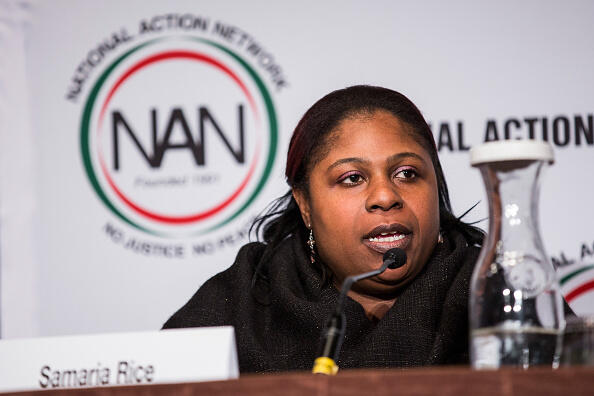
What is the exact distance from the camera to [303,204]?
205 centimetres

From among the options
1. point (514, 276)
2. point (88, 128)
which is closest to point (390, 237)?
point (514, 276)

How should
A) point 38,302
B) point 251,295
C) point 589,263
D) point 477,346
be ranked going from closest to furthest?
1. point 477,346
2. point 251,295
3. point 589,263
4. point 38,302

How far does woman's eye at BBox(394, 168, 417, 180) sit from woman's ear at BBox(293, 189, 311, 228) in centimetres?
28

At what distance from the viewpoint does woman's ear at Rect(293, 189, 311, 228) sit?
6.65 feet

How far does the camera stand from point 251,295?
76.9 inches

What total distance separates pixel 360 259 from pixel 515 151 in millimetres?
811

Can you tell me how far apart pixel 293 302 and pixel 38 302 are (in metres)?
1.03

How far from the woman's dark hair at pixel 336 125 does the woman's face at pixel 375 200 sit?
1.0 inches

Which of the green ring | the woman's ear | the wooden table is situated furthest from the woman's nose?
the wooden table

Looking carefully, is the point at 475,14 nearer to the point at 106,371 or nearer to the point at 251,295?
the point at 251,295

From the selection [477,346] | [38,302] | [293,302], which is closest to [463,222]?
[293,302]

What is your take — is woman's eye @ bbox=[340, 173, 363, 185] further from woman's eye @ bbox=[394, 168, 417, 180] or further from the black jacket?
the black jacket

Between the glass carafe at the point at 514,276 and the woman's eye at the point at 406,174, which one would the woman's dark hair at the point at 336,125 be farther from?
the glass carafe at the point at 514,276

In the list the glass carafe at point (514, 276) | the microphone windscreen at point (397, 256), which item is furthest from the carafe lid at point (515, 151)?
the microphone windscreen at point (397, 256)
